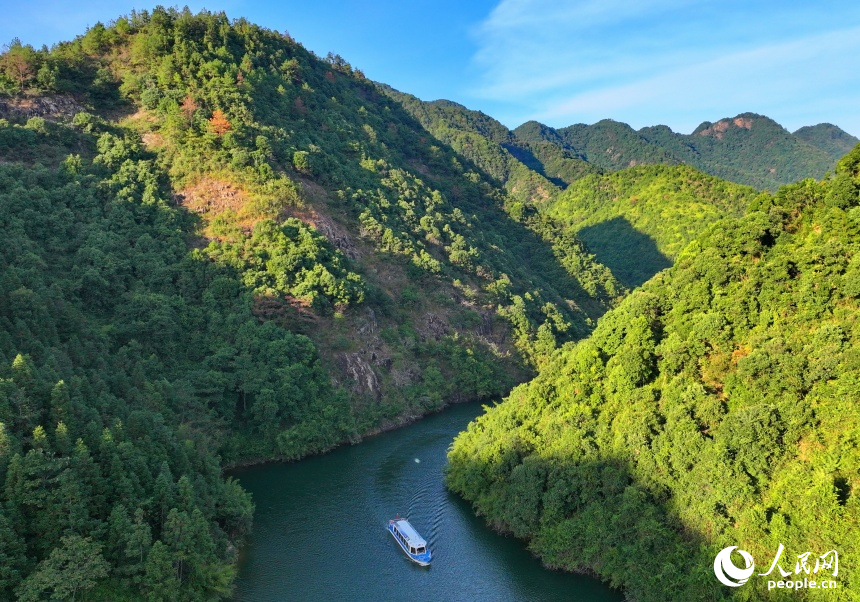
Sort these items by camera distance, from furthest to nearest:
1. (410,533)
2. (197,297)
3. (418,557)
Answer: (197,297) → (410,533) → (418,557)

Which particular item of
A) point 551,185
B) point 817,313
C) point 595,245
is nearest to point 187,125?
point 817,313

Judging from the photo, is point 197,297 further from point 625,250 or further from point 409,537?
point 625,250

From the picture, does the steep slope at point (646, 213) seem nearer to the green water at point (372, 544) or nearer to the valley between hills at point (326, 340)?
the valley between hills at point (326, 340)

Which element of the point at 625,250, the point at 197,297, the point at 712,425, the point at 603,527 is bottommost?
the point at 603,527

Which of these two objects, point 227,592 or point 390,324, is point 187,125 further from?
point 227,592

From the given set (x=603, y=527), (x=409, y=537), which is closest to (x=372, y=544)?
(x=409, y=537)

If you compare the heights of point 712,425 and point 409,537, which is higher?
point 712,425

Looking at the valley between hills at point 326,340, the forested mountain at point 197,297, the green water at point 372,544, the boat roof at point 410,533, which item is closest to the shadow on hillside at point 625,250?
the valley between hills at point 326,340

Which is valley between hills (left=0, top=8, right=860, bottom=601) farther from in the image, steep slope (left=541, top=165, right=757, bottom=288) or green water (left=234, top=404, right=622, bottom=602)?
steep slope (left=541, top=165, right=757, bottom=288)
